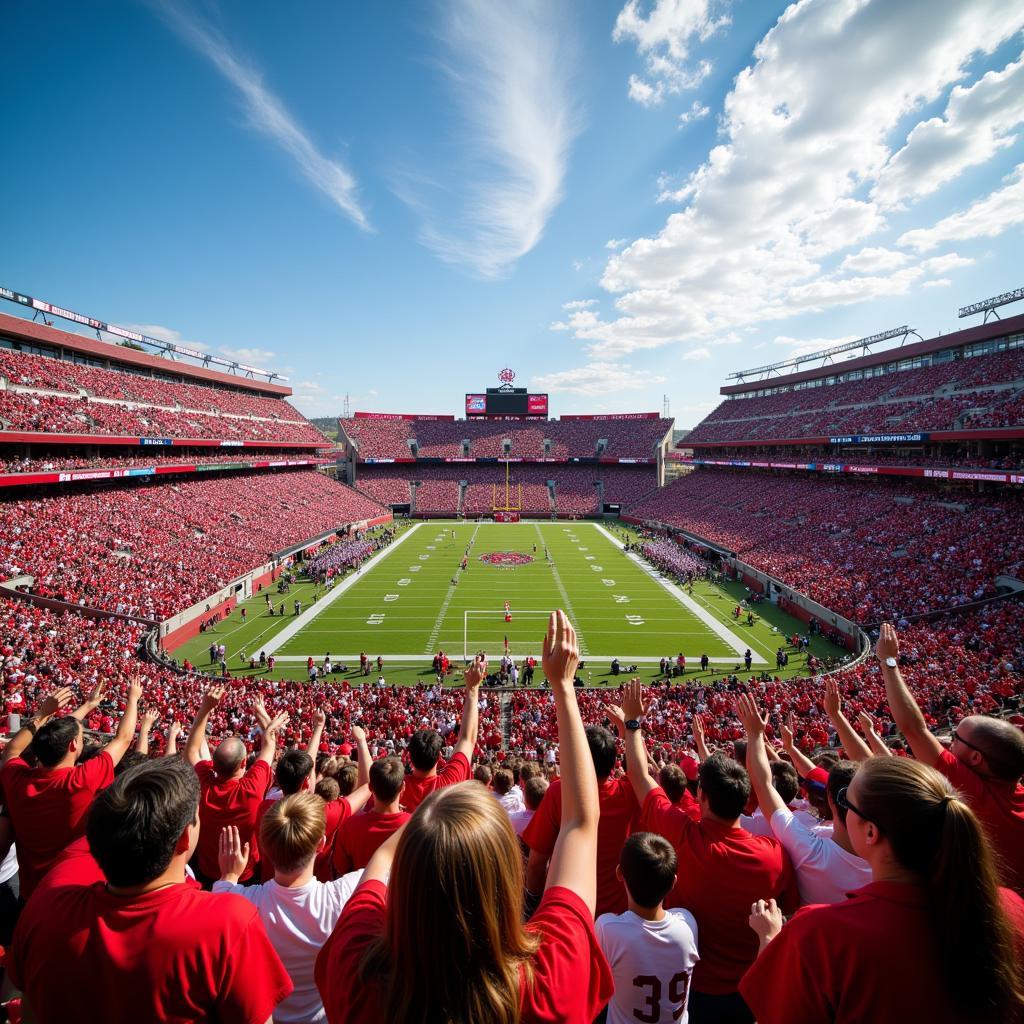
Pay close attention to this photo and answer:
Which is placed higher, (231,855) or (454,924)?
(454,924)

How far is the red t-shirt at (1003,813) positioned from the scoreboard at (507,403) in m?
79.0

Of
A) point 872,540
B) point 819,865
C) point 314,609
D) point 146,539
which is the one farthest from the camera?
point 872,540

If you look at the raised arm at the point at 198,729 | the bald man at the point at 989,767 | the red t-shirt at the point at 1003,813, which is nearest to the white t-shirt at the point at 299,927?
the raised arm at the point at 198,729

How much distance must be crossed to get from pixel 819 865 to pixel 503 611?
85.2ft

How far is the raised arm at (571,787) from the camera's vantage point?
1848 mm

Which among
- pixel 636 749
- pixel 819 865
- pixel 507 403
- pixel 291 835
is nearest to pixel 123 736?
pixel 291 835

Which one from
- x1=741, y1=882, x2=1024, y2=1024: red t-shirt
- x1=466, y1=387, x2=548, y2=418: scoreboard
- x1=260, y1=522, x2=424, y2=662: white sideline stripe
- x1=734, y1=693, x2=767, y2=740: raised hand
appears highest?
x1=466, y1=387, x2=548, y2=418: scoreboard

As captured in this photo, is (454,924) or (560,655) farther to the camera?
(560,655)

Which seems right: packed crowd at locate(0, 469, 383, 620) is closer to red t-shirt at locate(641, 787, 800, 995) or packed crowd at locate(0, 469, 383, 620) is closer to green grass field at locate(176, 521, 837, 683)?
green grass field at locate(176, 521, 837, 683)

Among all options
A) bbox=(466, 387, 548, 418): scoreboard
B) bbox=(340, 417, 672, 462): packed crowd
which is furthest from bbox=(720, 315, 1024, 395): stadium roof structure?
bbox=(466, 387, 548, 418): scoreboard

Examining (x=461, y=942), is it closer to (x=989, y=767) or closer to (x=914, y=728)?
(x=914, y=728)

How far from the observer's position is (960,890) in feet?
5.32

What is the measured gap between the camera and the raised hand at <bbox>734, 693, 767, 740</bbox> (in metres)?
3.78

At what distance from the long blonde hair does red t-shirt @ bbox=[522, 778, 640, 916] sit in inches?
96.2
